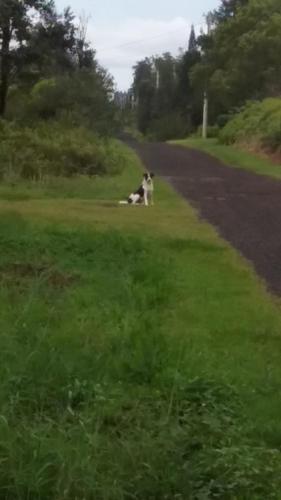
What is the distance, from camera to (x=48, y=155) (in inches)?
1105

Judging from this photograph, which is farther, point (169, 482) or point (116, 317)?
point (116, 317)

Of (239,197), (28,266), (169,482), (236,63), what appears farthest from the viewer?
(236,63)

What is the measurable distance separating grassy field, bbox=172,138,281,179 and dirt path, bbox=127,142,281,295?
0.66 metres

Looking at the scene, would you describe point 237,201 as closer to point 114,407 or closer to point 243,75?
point 114,407

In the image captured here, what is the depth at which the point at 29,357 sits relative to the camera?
7.15 m

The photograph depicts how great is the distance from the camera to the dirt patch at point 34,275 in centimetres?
1112

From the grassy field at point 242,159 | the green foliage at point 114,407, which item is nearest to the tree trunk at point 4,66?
the grassy field at point 242,159

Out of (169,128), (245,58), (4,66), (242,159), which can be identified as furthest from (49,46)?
(169,128)

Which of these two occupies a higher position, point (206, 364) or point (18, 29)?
point (18, 29)

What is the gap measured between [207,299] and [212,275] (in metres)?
1.64

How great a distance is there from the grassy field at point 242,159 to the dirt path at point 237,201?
0.66 meters

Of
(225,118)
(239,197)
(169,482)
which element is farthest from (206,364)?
(225,118)

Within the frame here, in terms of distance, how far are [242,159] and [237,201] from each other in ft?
57.8

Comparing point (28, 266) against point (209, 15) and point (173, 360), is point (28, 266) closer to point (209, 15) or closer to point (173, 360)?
point (173, 360)
